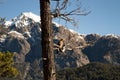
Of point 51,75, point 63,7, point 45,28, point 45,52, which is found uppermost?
point 63,7

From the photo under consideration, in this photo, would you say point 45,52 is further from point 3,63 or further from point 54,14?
point 3,63

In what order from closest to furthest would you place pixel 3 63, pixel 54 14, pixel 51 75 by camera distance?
pixel 51 75
pixel 54 14
pixel 3 63

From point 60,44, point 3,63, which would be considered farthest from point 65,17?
point 3,63

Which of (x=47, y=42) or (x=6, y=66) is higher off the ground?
(x=6, y=66)

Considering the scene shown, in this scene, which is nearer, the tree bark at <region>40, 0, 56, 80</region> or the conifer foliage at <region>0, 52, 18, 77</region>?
the tree bark at <region>40, 0, 56, 80</region>

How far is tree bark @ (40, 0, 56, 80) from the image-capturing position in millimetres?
7621

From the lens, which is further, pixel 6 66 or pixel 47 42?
pixel 6 66

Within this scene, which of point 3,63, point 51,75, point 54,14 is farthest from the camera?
point 3,63

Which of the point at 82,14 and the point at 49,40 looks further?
the point at 82,14

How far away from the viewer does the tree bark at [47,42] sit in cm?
762

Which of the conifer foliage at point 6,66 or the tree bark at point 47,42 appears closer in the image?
the tree bark at point 47,42

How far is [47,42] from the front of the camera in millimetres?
7684

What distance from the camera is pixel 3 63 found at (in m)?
71.8

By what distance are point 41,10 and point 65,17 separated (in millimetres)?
810
